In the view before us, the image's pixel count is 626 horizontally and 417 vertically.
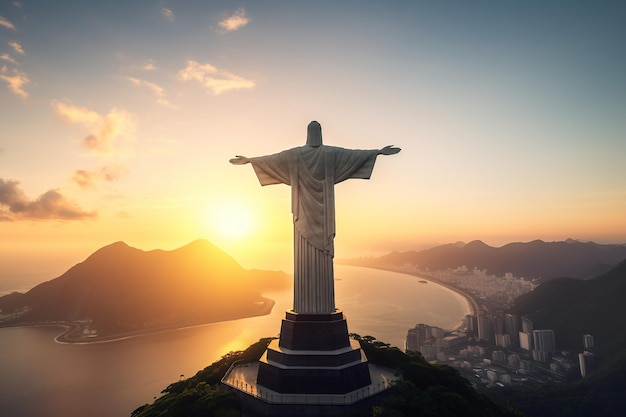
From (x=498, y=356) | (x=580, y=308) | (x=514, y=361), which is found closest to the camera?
(x=514, y=361)

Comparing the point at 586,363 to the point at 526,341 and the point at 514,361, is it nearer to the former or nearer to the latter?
the point at 514,361

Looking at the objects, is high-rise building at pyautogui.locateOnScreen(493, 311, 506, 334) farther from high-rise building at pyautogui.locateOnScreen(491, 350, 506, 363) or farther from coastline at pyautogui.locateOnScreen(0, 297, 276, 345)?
coastline at pyautogui.locateOnScreen(0, 297, 276, 345)

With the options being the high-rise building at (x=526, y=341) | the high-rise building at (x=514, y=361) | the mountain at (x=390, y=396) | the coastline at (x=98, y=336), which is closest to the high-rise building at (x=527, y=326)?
the high-rise building at (x=526, y=341)

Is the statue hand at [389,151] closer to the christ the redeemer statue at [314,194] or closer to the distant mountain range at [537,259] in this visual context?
the christ the redeemer statue at [314,194]

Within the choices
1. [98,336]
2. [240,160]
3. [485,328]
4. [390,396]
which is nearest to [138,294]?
[98,336]

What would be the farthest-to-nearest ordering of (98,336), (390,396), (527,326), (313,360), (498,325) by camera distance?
1. (498,325)
2. (98,336)
3. (527,326)
4. (313,360)
5. (390,396)

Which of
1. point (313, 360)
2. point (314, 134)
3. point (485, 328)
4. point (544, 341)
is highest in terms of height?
point (314, 134)

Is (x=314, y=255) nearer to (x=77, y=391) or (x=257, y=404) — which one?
(x=257, y=404)

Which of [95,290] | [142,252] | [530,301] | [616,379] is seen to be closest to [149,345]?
[95,290]
